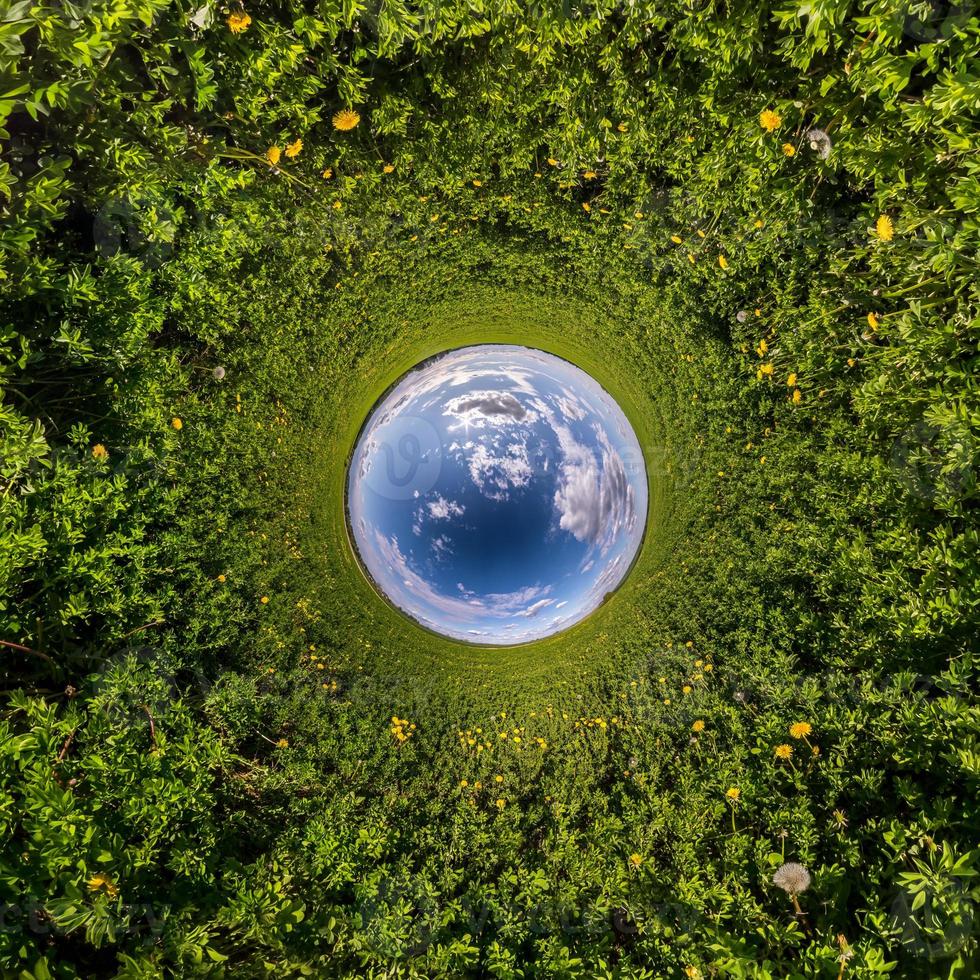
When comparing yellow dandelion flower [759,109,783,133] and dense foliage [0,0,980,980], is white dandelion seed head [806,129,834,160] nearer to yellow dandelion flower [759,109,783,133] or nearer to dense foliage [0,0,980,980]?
dense foliage [0,0,980,980]

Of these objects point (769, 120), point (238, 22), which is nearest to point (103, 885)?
point (238, 22)

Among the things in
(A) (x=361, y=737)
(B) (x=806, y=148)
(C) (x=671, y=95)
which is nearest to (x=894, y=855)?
(A) (x=361, y=737)

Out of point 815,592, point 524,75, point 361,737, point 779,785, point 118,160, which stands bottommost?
point 361,737

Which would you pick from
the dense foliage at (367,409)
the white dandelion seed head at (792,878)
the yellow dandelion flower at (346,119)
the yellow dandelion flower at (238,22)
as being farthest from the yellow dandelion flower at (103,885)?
the yellow dandelion flower at (346,119)

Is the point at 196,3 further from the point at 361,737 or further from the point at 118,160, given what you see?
the point at 361,737

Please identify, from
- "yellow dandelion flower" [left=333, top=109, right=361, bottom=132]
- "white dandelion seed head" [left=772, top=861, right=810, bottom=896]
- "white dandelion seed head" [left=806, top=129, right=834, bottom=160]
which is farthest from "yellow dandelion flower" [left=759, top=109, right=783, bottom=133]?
"white dandelion seed head" [left=772, top=861, right=810, bottom=896]

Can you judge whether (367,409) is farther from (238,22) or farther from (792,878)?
(792,878)
